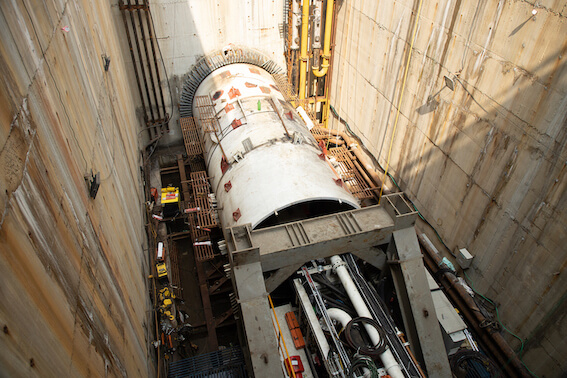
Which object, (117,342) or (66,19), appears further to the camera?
(66,19)

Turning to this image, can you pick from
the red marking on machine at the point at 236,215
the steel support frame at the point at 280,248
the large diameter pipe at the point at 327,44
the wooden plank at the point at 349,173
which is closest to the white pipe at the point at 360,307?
the steel support frame at the point at 280,248

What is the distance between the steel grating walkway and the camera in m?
6.41

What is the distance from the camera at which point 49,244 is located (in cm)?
272

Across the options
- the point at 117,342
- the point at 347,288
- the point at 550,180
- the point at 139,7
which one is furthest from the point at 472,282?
the point at 139,7

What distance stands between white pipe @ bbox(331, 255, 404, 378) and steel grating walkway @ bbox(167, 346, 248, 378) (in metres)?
2.23

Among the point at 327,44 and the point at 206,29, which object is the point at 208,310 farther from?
the point at 327,44

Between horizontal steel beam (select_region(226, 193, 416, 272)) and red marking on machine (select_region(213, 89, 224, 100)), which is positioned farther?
red marking on machine (select_region(213, 89, 224, 100))

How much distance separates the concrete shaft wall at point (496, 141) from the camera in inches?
242

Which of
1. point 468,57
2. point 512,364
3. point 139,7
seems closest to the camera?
point 512,364

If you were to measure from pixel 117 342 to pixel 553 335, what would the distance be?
6.66m

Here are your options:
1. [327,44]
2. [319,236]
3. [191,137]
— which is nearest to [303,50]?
[327,44]

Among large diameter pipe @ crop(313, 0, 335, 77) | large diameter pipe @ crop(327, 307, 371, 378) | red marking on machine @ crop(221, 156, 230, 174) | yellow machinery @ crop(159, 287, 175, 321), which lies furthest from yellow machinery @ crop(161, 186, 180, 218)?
large diameter pipe @ crop(313, 0, 335, 77)

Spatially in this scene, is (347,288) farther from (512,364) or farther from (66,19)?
(66,19)

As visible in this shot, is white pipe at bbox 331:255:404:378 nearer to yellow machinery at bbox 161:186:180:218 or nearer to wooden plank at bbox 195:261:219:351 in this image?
wooden plank at bbox 195:261:219:351
